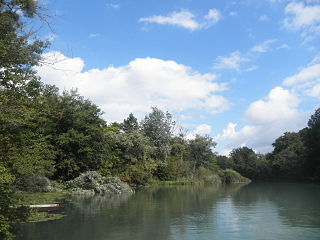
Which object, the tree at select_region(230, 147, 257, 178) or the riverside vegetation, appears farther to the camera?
the tree at select_region(230, 147, 257, 178)

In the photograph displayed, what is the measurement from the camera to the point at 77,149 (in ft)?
117

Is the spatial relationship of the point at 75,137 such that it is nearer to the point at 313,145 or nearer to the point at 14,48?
the point at 14,48

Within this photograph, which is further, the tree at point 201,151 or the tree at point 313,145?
the tree at point 201,151

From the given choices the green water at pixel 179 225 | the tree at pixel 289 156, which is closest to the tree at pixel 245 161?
the tree at pixel 289 156

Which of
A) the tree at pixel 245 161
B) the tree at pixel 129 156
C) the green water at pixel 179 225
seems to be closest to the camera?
the green water at pixel 179 225

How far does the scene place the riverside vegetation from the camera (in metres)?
9.18

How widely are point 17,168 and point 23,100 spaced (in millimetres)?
2985

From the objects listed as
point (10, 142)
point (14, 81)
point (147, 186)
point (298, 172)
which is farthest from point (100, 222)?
point (298, 172)

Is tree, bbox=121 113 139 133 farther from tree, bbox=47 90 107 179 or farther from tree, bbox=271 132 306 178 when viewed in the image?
tree, bbox=271 132 306 178

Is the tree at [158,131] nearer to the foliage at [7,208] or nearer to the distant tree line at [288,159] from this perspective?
the distant tree line at [288,159]

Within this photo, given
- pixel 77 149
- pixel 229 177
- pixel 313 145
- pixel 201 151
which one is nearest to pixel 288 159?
pixel 313 145

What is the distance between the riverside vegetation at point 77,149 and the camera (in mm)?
9180

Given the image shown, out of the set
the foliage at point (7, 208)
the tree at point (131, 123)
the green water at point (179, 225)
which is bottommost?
the green water at point (179, 225)

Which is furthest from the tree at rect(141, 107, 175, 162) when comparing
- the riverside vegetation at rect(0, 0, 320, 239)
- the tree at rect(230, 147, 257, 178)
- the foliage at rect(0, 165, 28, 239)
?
the foliage at rect(0, 165, 28, 239)
